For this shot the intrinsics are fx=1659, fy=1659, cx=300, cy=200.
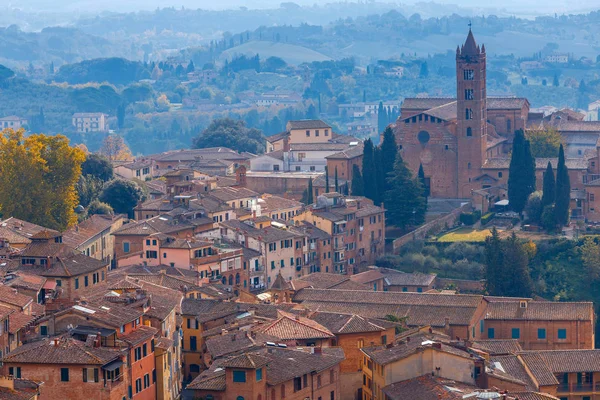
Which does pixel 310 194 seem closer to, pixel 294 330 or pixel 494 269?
pixel 494 269

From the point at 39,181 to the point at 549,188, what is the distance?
2654 cm

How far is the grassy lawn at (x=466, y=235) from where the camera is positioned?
→ 286 feet

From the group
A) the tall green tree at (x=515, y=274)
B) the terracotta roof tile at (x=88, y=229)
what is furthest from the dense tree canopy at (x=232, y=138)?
the tall green tree at (x=515, y=274)

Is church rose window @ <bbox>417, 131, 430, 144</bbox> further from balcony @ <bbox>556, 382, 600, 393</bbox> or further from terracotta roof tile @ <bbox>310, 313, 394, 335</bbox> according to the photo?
balcony @ <bbox>556, 382, 600, 393</bbox>

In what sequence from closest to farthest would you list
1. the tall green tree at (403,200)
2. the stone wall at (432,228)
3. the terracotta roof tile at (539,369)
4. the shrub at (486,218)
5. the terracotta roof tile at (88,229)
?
the terracotta roof tile at (539,369) < the terracotta roof tile at (88,229) < the stone wall at (432,228) < the tall green tree at (403,200) < the shrub at (486,218)

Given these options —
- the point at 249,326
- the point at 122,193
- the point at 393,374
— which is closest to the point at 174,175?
the point at 122,193

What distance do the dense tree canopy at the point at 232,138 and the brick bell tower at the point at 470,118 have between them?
1200 inches

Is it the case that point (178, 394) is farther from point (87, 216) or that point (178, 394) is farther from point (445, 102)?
point (445, 102)

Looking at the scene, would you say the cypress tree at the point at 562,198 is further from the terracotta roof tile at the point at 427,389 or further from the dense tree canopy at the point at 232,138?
the dense tree canopy at the point at 232,138

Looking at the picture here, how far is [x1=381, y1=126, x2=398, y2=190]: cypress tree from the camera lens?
3625 inches

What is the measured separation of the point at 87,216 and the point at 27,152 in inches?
226

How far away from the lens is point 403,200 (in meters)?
89.8

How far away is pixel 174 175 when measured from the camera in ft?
301

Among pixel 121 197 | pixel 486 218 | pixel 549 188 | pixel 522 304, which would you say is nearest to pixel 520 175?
pixel 486 218
